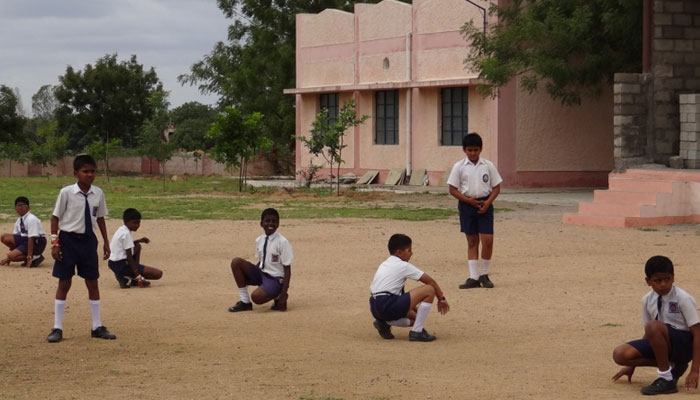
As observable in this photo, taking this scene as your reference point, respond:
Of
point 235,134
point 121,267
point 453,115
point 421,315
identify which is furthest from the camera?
point 453,115

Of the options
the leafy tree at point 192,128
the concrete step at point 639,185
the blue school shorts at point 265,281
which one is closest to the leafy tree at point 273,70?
the leafy tree at point 192,128

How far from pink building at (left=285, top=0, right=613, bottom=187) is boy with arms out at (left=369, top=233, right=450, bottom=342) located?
2674cm

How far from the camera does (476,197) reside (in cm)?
1445

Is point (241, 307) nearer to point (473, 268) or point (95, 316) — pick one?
point (95, 316)

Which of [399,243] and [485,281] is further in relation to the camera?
[485,281]

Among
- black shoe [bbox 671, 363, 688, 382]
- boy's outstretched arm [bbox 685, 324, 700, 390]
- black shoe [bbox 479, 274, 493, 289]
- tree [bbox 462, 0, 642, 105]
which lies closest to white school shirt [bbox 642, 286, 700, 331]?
boy's outstretched arm [bbox 685, 324, 700, 390]

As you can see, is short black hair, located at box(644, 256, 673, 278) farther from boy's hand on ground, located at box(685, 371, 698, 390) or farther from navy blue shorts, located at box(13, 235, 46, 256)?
navy blue shorts, located at box(13, 235, 46, 256)

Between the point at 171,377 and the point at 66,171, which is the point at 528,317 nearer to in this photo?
the point at 171,377

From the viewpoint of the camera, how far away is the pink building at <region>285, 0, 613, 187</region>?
3772 cm

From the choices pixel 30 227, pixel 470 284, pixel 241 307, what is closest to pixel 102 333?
pixel 241 307

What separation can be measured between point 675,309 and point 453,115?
31492 millimetres

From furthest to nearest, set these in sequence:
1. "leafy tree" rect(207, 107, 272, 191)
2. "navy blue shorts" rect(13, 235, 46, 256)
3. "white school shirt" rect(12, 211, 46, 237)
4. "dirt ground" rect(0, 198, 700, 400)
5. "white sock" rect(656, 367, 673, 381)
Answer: "leafy tree" rect(207, 107, 272, 191), "navy blue shorts" rect(13, 235, 46, 256), "white school shirt" rect(12, 211, 46, 237), "dirt ground" rect(0, 198, 700, 400), "white sock" rect(656, 367, 673, 381)

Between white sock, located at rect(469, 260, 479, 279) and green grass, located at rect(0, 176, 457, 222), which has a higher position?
white sock, located at rect(469, 260, 479, 279)

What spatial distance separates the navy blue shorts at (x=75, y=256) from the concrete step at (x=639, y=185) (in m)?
14.8
